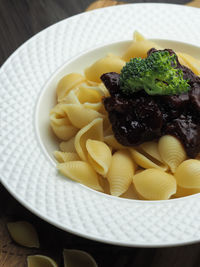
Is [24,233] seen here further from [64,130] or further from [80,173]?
[64,130]

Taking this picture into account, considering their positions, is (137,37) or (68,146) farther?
(137,37)

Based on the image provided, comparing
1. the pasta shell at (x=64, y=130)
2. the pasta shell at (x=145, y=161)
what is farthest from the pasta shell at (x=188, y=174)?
the pasta shell at (x=64, y=130)

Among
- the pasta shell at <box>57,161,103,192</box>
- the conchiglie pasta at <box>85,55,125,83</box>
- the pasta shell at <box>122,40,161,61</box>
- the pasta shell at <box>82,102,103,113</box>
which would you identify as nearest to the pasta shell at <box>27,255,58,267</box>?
the pasta shell at <box>57,161,103,192</box>

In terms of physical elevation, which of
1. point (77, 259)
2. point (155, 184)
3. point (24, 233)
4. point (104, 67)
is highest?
point (104, 67)

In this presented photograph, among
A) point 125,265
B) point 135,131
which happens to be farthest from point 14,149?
point 125,265

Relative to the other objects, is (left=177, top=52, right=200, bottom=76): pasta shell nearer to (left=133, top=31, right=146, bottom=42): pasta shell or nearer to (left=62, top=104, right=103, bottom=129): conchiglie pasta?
(left=133, top=31, right=146, bottom=42): pasta shell

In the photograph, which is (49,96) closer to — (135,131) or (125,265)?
(135,131)

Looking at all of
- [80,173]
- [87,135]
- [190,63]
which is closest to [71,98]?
[87,135]
